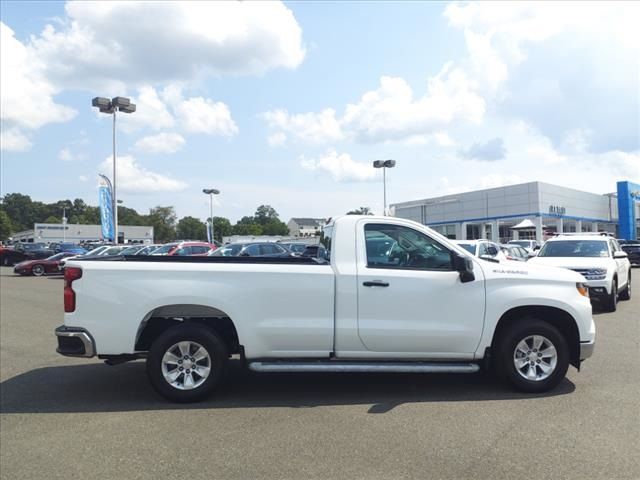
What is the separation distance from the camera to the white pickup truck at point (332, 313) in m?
5.42

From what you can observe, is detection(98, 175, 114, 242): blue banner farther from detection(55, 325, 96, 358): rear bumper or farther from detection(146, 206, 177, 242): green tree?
detection(146, 206, 177, 242): green tree

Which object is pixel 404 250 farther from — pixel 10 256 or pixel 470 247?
pixel 10 256

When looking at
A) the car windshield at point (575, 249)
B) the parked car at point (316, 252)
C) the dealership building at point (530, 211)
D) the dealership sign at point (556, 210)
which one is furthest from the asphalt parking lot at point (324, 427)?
the dealership sign at point (556, 210)

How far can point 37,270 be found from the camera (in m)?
27.2

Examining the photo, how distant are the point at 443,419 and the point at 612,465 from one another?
1.45 metres

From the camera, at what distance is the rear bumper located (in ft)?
17.6

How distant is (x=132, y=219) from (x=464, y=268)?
16123 cm

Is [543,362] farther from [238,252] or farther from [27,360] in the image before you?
[238,252]

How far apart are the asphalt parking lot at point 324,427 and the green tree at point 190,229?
143 metres

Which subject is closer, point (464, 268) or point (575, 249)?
point (464, 268)

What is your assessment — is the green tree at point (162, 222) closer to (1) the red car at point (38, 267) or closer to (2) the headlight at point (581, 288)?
(1) the red car at point (38, 267)

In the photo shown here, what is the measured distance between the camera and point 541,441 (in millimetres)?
4391

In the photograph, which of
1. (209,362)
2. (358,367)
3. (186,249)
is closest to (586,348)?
(358,367)

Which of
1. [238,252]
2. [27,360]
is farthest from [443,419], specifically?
[238,252]
